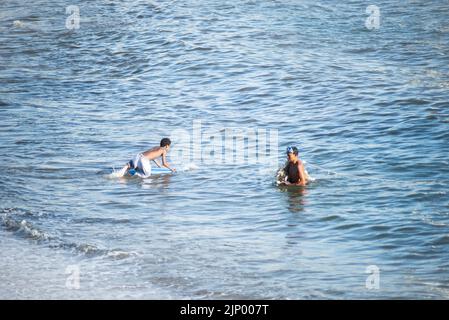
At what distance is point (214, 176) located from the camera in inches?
664

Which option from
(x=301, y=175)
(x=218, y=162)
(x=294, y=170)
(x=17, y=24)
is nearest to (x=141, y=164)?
(x=218, y=162)

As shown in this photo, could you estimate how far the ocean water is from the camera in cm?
1132

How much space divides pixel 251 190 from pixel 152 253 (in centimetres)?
406

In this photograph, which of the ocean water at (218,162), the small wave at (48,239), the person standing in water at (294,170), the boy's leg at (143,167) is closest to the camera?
the ocean water at (218,162)

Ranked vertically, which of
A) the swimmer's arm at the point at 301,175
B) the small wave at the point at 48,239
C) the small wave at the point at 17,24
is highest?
the small wave at the point at 17,24

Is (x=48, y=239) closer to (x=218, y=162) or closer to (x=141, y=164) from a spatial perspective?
(x=141, y=164)

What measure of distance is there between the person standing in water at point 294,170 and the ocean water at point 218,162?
22 centimetres

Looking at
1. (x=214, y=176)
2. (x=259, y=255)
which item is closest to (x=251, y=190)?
(x=214, y=176)

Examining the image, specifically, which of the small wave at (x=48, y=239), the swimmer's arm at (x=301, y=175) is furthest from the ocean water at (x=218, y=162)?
the swimmer's arm at (x=301, y=175)

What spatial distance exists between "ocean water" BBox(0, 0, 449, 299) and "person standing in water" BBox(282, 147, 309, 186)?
0.72ft

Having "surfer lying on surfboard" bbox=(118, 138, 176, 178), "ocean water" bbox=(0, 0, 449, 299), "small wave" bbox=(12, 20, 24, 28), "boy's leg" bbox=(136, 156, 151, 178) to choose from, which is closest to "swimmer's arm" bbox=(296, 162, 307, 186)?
"ocean water" bbox=(0, 0, 449, 299)

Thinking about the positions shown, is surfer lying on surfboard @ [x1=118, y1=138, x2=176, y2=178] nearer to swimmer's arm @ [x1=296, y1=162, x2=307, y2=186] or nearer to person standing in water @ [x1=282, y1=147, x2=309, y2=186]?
person standing in water @ [x1=282, y1=147, x2=309, y2=186]

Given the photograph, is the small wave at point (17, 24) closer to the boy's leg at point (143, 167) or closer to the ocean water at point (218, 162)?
the ocean water at point (218, 162)

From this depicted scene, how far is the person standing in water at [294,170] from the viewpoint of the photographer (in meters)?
15.6
